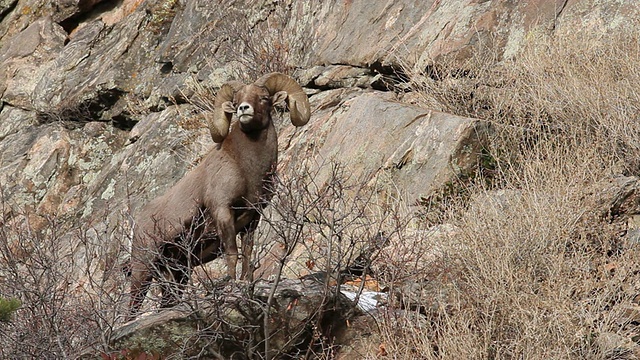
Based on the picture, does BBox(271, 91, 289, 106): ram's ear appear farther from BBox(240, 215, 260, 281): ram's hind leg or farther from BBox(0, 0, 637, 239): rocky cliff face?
BBox(0, 0, 637, 239): rocky cliff face

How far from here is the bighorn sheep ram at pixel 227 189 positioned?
939 centimetres

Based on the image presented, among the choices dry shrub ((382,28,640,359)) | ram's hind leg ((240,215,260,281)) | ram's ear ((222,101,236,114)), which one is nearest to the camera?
dry shrub ((382,28,640,359))

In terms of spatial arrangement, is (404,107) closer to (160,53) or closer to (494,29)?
(494,29)

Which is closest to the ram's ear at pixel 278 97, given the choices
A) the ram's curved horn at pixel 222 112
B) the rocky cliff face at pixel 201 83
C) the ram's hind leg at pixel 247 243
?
the ram's curved horn at pixel 222 112

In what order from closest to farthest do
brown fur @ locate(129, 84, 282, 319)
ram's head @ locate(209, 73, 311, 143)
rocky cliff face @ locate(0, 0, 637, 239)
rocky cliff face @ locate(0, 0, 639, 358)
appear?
brown fur @ locate(129, 84, 282, 319), ram's head @ locate(209, 73, 311, 143), rocky cliff face @ locate(0, 0, 639, 358), rocky cliff face @ locate(0, 0, 637, 239)

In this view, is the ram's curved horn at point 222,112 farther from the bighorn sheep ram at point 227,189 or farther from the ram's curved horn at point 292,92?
the ram's curved horn at point 292,92

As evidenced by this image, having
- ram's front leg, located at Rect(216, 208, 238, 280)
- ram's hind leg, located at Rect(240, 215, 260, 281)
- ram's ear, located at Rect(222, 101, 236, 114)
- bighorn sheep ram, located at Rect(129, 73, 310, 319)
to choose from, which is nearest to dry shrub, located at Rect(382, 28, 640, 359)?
ram's hind leg, located at Rect(240, 215, 260, 281)

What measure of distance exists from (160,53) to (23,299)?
27.5ft

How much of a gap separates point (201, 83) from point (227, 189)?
6347 millimetres

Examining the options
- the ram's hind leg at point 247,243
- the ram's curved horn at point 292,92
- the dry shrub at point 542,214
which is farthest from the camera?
the ram's curved horn at point 292,92

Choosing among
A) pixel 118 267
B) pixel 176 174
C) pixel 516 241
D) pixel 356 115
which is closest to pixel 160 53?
pixel 176 174

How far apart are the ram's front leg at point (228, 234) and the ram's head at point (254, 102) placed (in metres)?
0.83

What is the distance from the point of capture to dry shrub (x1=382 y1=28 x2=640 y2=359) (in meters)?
8.11

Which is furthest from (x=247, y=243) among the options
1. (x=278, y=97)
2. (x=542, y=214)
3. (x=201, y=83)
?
(x=201, y=83)
